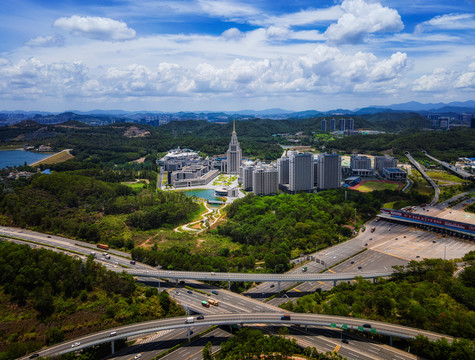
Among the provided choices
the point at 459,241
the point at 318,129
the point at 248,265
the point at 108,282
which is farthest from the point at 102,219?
the point at 318,129

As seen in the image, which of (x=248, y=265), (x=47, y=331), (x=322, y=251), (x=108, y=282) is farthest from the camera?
(x=322, y=251)

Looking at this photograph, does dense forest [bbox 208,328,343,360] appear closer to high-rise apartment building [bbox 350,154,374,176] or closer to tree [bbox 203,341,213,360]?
tree [bbox 203,341,213,360]

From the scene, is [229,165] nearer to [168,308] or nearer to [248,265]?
[248,265]

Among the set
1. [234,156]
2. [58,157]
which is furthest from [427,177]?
[58,157]

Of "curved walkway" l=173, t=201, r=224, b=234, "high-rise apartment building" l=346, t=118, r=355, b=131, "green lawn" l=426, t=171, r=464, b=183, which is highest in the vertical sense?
"high-rise apartment building" l=346, t=118, r=355, b=131

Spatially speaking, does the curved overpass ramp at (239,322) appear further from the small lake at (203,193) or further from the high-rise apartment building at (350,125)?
the high-rise apartment building at (350,125)

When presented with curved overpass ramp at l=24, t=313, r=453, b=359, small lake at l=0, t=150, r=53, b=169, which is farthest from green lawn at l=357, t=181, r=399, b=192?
small lake at l=0, t=150, r=53, b=169

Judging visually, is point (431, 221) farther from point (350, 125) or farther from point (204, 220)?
point (350, 125)

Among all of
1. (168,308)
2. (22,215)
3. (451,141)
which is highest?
(451,141)
